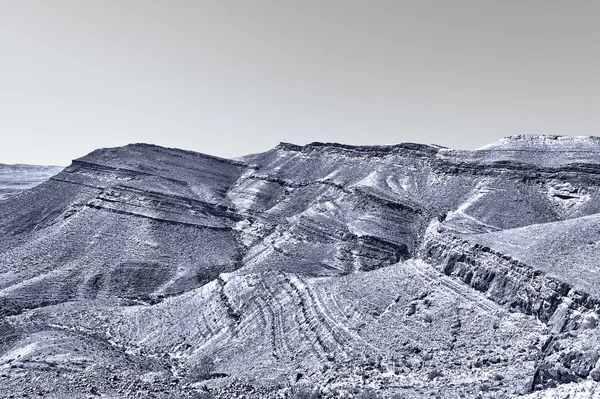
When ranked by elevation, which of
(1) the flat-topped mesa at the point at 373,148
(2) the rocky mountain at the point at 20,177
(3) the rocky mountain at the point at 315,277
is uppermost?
(1) the flat-topped mesa at the point at 373,148

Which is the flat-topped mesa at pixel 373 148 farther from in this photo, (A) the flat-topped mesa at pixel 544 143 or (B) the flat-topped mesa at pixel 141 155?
(B) the flat-topped mesa at pixel 141 155

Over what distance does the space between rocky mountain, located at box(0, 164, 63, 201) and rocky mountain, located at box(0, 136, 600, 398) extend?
2896 cm

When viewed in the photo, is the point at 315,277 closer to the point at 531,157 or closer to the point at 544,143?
the point at 531,157

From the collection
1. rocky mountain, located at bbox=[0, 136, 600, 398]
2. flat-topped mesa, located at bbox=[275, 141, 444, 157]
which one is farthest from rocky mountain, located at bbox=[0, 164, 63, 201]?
flat-topped mesa, located at bbox=[275, 141, 444, 157]

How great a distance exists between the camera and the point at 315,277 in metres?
40.4

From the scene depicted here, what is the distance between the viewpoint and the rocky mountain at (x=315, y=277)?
24.5 m

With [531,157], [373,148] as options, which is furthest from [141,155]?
[531,157]

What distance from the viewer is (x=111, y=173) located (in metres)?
73.2

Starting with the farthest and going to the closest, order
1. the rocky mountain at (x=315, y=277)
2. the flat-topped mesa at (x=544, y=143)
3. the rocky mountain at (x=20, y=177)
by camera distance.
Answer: the rocky mountain at (x=20, y=177)
the flat-topped mesa at (x=544, y=143)
the rocky mountain at (x=315, y=277)

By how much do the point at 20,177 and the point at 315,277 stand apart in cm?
9143

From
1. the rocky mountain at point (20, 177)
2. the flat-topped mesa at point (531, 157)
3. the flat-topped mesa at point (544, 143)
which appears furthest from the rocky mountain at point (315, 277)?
the rocky mountain at point (20, 177)

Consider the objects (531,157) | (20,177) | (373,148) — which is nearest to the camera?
(531,157)

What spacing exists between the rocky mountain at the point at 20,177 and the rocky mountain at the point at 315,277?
29.0 meters

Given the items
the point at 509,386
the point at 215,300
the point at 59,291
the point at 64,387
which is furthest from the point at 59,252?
the point at 509,386
